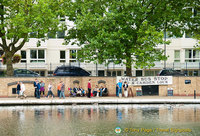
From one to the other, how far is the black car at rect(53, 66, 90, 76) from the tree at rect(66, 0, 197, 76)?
17.7 ft

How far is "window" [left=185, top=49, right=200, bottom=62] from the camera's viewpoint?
50406 millimetres

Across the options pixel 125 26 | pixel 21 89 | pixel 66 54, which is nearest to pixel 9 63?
pixel 21 89

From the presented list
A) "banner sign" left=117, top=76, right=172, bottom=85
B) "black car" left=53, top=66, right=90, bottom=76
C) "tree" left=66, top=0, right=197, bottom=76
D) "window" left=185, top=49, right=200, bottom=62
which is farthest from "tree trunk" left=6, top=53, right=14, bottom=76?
"window" left=185, top=49, right=200, bottom=62

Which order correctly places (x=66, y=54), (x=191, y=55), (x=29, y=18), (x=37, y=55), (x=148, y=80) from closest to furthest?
(x=29, y=18) → (x=148, y=80) → (x=37, y=55) → (x=66, y=54) → (x=191, y=55)

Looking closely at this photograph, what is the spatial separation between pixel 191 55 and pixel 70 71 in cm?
2237

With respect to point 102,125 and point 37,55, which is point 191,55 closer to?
point 37,55

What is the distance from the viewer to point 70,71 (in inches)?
1447

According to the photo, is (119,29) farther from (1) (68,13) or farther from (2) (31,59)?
(2) (31,59)

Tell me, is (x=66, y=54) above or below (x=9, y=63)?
above

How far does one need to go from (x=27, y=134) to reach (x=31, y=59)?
37630 mm

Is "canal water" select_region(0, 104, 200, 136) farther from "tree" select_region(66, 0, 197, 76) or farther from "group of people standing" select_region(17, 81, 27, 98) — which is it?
"tree" select_region(66, 0, 197, 76)

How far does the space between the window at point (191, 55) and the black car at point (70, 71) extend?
67.6 ft

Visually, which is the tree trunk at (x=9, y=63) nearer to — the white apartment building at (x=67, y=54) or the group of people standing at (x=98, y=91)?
the group of people standing at (x=98, y=91)

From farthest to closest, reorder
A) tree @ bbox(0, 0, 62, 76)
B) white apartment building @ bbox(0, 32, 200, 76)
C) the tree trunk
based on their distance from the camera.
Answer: white apartment building @ bbox(0, 32, 200, 76) → the tree trunk → tree @ bbox(0, 0, 62, 76)
